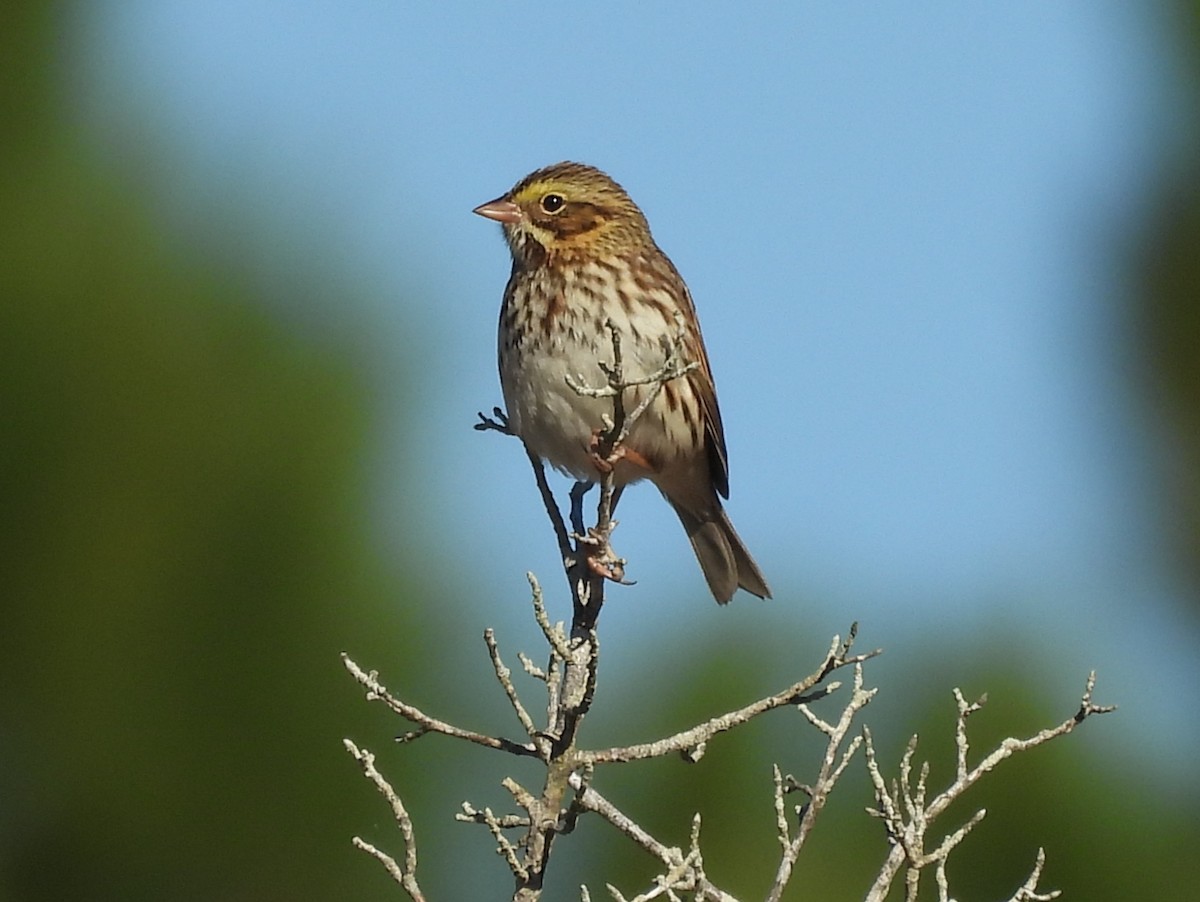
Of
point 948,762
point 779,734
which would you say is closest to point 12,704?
point 779,734

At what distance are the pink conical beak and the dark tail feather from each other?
1009 mm

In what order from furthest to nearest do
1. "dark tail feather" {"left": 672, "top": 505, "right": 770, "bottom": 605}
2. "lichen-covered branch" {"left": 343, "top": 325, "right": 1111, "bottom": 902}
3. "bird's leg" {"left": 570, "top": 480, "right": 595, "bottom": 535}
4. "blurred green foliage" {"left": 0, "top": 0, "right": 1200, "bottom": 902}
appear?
"blurred green foliage" {"left": 0, "top": 0, "right": 1200, "bottom": 902} < "dark tail feather" {"left": 672, "top": 505, "right": 770, "bottom": 605} < "bird's leg" {"left": 570, "top": 480, "right": 595, "bottom": 535} < "lichen-covered branch" {"left": 343, "top": 325, "right": 1111, "bottom": 902}

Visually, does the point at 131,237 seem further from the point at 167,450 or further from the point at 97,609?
the point at 97,609

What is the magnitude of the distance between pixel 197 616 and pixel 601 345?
18.6 ft

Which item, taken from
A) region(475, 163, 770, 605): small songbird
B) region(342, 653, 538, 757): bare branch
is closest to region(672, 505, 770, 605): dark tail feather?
region(475, 163, 770, 605): small songbird

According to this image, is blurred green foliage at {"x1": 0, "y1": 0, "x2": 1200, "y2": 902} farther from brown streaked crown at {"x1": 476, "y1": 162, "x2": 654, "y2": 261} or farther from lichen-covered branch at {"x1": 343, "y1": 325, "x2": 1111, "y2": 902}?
lichen-covered branch at {"x1": 343, "y1": 325, "x2": 1111, "y2": 902}

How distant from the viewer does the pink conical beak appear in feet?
19.4

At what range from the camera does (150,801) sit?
1070 centimetres

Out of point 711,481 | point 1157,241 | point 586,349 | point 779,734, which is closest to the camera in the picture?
point 586,349

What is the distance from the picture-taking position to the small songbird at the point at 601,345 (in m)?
5.48

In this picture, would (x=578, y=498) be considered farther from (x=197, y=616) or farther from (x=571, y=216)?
(x=197, y=616)

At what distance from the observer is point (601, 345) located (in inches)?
214

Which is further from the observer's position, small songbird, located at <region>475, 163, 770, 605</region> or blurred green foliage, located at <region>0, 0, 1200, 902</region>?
blurred green foliage, located at <region>0, 0, 1200, 902</region>

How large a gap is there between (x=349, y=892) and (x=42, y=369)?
9.49ft
